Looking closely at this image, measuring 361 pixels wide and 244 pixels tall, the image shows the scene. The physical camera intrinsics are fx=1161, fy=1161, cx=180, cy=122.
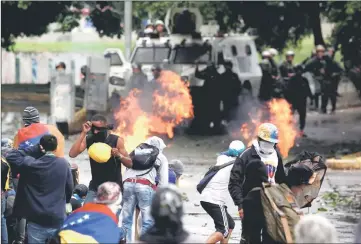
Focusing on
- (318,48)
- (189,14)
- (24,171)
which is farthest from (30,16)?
(24,171)

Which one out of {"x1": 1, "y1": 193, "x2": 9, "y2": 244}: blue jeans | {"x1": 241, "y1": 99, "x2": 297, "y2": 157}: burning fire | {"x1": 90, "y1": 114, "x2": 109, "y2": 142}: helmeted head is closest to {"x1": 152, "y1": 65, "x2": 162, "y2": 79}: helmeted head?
{"x1": 241, "y1": 99, "x2": 297, "y2": 157}: burning fire

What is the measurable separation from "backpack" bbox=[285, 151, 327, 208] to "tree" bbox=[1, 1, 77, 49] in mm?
21342

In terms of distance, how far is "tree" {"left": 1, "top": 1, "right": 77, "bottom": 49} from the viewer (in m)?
33.2

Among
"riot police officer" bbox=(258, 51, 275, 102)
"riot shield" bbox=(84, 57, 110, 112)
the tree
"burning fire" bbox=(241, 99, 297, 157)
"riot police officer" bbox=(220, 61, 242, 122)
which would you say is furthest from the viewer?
the tree

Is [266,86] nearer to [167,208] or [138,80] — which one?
[138,80]

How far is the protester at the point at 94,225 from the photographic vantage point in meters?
8.70

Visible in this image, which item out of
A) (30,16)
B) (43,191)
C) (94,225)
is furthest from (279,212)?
(30,16)

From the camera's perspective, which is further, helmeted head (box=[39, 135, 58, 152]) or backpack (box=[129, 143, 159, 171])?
backpack (box=[129, 143, 159, 171])

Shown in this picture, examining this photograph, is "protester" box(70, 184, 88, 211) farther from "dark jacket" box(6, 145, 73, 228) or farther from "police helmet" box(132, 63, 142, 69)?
"police helmet" box(132, 63, 142, 69)

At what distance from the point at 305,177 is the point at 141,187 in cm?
259

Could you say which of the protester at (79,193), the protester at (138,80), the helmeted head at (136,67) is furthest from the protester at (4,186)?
the helmeted head at (136,67)

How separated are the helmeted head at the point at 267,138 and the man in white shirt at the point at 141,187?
1311mm

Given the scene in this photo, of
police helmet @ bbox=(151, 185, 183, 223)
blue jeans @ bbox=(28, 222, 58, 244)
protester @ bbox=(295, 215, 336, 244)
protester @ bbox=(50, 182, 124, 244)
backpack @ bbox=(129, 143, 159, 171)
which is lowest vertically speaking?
blue jeans @ bbox=(28, 222, 58, 244)

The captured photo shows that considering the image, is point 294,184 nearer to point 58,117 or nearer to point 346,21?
point 58,117
